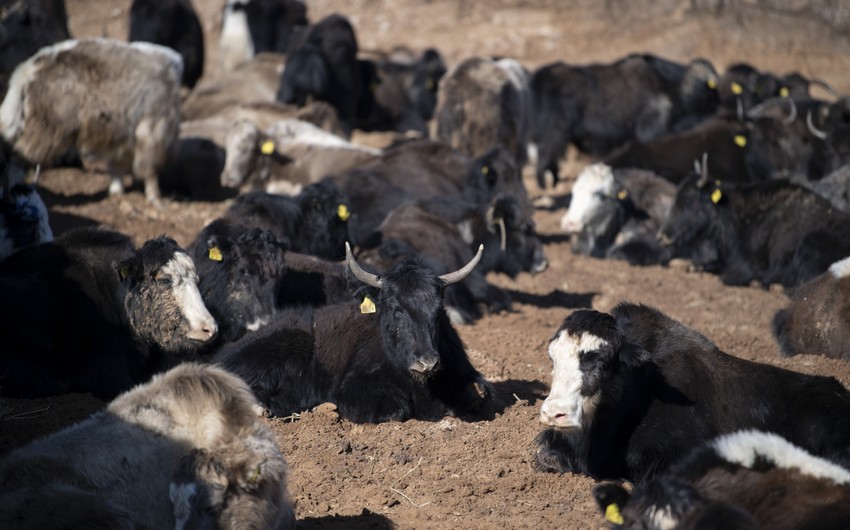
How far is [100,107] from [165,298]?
608 centimetres

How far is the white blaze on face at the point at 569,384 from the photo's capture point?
618cm

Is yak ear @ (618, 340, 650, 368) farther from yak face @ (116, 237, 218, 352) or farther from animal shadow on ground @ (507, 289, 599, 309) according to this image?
animal shadow on ground @ (507, 289, 599, 309)

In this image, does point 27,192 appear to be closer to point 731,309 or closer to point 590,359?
point 590,359

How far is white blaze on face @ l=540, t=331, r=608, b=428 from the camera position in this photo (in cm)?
618

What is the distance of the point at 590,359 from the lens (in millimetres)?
6391

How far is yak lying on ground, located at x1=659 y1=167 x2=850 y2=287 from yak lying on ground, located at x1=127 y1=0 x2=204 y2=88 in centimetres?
1201

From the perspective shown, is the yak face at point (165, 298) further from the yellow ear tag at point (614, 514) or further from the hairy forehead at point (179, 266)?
the yellow ear tag at point (614, 514)

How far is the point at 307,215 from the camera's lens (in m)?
10.8

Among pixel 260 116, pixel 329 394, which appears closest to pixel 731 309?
pixel 329 394

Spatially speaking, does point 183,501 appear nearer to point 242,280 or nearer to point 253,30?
point 242,280

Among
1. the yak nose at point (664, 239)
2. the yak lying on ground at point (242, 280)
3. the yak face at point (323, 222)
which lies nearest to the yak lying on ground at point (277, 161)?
the yak face at point (323, 222)

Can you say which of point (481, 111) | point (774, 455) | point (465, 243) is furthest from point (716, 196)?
point (774, 455)

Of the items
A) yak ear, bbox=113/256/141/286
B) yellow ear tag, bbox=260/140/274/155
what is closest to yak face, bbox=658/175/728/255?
yellow ear tag, bbox=260/140/274/155

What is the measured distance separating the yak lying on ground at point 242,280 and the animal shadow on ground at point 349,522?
2.78 m
